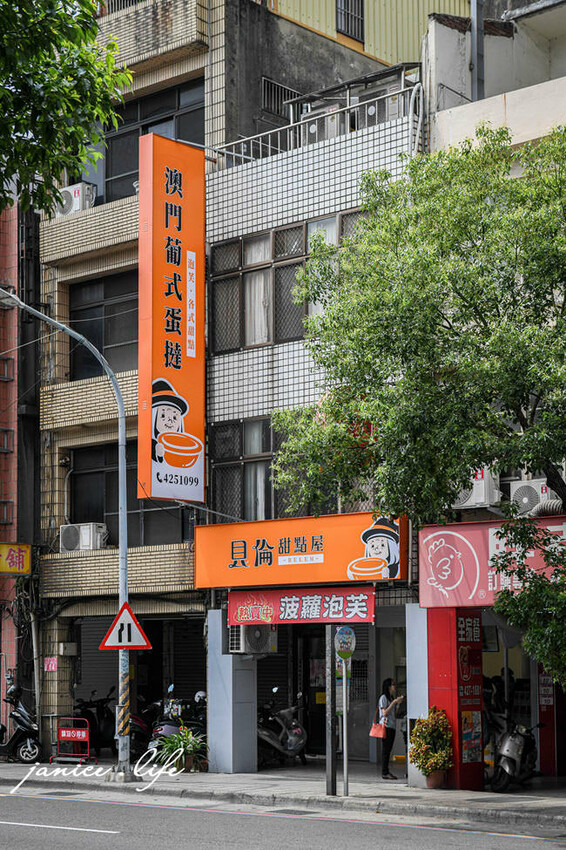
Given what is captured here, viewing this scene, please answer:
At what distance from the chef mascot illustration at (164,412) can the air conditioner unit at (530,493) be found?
6530 mm

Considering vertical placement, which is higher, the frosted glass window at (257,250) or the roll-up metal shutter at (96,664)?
the frosted glass window at (257,250)

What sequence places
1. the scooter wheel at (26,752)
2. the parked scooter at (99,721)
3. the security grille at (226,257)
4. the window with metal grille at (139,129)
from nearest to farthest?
the security grille at (226,257) < the scooter wheel at (26,752) < the parked scooter at (99,721) < the window with metal grille at (139,129)

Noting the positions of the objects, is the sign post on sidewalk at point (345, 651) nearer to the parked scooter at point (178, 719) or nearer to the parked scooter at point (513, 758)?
the parked scooter at point (513, 758)

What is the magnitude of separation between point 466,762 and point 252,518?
6.25 m

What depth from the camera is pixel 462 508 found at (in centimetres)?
2052

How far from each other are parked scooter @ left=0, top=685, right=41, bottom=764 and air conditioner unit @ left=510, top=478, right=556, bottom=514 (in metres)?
11.6

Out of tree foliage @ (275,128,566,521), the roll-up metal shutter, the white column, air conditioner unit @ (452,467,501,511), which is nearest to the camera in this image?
tree foliage @ (275,128,566,521)

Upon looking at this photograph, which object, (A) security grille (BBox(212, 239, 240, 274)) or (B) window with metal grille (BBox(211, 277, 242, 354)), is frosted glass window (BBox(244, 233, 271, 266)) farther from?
(B) window with metal grille (BBox(211, 277, 242, 354))

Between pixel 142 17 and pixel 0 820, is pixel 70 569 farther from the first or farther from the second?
pixel 142 17

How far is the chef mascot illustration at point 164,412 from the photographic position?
74.9 feet

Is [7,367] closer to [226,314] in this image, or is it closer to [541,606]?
[226,314]

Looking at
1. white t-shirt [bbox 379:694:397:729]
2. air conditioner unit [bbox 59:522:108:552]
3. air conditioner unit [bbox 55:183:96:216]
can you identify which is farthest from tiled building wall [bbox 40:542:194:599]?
air conditioner unit [bbox 55:183:96:216]

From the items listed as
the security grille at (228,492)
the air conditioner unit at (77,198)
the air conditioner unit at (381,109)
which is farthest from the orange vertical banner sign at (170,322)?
the air conditioner unit at (77,198)

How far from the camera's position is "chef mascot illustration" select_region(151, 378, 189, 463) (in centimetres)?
2284
